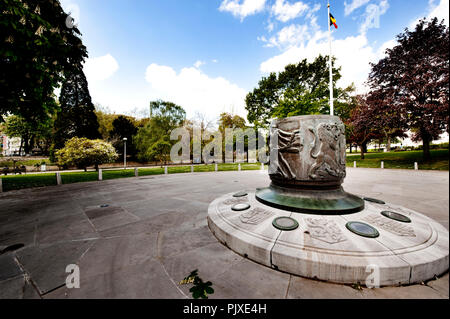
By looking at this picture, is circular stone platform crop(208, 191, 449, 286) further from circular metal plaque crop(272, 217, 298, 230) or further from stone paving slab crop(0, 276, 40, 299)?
stone paving slab crop(0, 276, 40, 299)

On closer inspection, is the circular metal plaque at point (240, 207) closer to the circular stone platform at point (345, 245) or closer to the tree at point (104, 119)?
the circular stone platform at point (345, 245)

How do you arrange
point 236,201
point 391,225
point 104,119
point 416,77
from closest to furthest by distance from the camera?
point 391,225 < point 236,201 < point 416,77 < point 104,119

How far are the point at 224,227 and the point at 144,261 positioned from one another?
1456mm

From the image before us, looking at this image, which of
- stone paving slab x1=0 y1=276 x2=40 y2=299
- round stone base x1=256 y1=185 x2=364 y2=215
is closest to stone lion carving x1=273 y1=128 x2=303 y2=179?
round stone base x1=256 y1=185 x2=364 y2=215

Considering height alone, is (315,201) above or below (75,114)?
below

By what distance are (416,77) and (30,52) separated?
21.8 metres

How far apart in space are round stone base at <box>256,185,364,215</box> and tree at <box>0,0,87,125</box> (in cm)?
922

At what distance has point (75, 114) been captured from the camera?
26531mm

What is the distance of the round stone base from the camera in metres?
3.44

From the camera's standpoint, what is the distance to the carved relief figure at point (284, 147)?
4074mm

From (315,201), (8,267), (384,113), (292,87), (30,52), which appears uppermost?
(292,87)

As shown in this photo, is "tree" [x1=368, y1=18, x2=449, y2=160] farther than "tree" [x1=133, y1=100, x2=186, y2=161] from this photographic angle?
No

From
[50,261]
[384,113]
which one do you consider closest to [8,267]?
[50,261]

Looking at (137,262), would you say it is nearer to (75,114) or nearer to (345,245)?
(345,245)
